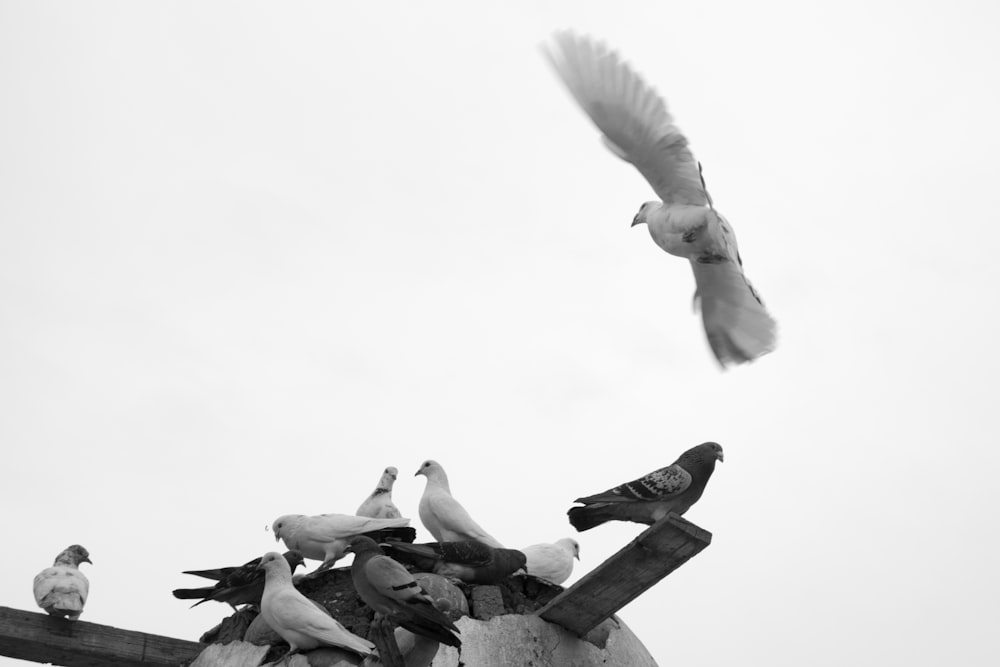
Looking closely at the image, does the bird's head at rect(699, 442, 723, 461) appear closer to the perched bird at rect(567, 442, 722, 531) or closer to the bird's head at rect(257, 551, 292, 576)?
the perched bird at rect(567, 442, 722, 531)

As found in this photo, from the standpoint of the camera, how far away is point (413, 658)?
7.17 metres

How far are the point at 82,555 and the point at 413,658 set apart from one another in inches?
173

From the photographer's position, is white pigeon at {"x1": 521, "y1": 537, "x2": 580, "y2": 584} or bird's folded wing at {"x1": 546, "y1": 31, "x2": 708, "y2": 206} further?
white pigeon at {"x1": 521, "y1": 537, "x2": 580, "y2": 584}

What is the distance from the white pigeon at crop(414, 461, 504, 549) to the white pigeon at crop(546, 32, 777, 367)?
2.19 m

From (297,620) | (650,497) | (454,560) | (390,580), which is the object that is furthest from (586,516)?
(297,620)

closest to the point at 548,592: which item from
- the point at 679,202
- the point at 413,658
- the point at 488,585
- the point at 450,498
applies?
the point at 488,585

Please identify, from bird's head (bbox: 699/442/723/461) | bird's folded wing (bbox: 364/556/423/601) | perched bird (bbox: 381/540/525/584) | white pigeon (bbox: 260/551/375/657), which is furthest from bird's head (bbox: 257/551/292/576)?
bird's head (bbox: 699/442/723/461)

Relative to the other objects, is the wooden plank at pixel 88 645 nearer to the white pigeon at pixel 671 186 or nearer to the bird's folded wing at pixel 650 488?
the bird's folded wing at pixel 650 488

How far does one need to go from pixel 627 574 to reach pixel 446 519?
6.91 feet

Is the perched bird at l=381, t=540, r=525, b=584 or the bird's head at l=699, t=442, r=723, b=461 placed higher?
the bird's head at l=699, t=442, r=723, b=461

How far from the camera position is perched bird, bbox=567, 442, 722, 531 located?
8.31 metres

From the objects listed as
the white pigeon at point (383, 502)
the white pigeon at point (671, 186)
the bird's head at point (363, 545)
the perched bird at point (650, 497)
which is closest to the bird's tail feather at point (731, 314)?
the white pigeon at point (671, 186)

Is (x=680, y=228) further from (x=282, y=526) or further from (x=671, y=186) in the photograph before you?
(x=282, y=526)

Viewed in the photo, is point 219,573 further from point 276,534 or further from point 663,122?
point 663,122
